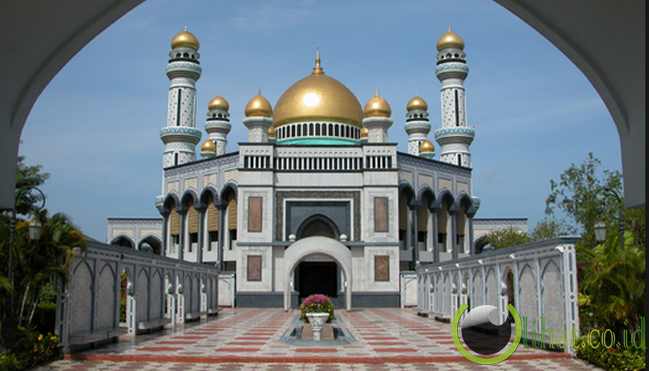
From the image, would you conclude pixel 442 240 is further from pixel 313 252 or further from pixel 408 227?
pixel 313 252

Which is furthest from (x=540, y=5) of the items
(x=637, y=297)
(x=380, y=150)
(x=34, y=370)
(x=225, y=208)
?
(x=225, y=208)

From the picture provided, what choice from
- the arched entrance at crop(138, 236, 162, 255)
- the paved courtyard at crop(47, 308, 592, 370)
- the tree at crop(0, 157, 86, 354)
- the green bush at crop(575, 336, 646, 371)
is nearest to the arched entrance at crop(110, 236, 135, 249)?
the arched entrance at crop(138, 236, 162, 255)

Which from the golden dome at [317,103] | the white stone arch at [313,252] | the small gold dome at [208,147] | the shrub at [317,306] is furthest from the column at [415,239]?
the shrub at [317,306]

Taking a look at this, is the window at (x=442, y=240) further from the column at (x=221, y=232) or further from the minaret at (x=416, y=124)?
the column at (x=221, y=232)

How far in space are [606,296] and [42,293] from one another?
446 inches

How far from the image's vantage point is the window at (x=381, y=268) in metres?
36.3

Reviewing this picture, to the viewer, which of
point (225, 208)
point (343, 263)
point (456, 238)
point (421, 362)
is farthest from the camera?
point (456, 238)

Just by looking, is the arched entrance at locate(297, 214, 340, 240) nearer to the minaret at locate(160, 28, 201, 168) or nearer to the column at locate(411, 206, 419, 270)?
the column at locate(411, 206, 419, 270)

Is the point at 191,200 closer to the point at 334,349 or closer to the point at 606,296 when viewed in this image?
the point at 334,349

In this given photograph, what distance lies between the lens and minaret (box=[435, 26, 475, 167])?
159 feet

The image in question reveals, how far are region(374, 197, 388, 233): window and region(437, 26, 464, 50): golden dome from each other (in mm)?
17379

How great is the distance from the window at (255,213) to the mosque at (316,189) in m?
0.06

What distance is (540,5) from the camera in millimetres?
4469
